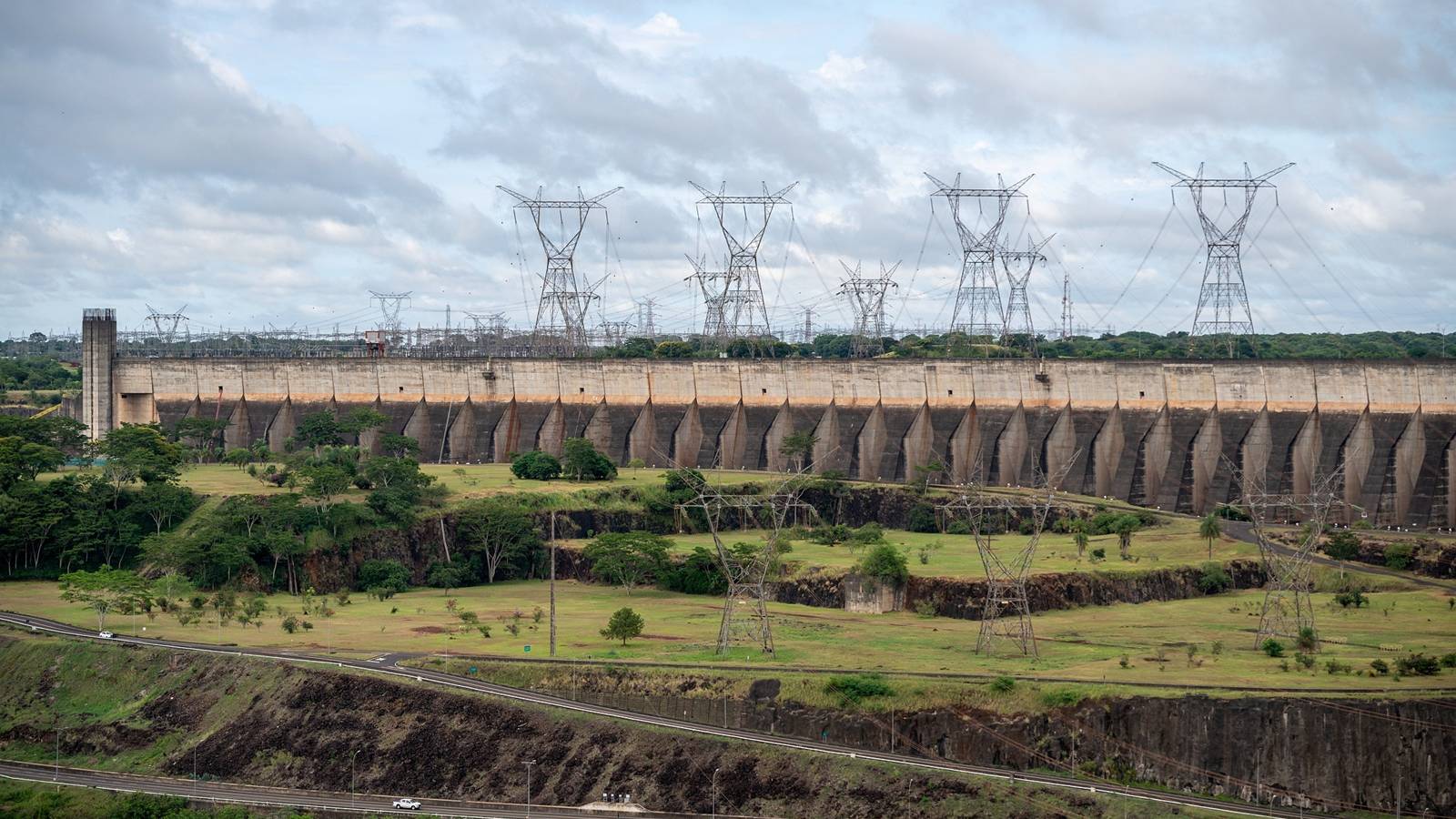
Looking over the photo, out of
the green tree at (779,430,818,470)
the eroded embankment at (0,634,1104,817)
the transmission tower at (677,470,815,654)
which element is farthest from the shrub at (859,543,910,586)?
the green tree at (779,430,818,470)

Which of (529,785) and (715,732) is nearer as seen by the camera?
(529,785)

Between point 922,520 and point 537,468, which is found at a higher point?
point 537,468

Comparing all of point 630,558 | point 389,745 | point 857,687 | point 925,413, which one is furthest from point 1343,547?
point 389,745

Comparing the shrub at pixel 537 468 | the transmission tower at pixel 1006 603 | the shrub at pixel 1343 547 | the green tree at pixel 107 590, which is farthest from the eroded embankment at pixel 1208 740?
the shrub at pixel 537 468

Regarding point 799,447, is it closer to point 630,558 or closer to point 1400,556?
point 630,558

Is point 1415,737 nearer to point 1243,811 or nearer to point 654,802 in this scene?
point 1243,811

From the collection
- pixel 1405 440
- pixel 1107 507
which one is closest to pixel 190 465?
pixel 1107 507

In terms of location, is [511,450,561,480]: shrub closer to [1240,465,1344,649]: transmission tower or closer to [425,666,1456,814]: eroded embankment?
[1240,465,1344,649]: transmission tower
